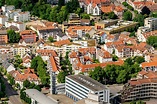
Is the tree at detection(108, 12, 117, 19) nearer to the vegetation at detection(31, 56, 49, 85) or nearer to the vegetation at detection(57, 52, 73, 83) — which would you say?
the vegetation at detection(57, 52, 73, 83)

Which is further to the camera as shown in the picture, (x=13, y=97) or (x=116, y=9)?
(x=116, y=9)

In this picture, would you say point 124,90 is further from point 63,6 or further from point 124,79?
point 63,6

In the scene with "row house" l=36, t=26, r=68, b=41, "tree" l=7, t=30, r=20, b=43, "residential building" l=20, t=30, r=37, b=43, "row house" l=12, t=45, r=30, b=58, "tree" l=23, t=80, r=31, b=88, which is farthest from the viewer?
"row house" l=36, t=26, r=68, b=41

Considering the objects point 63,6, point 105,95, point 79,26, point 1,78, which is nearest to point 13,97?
point 1,78

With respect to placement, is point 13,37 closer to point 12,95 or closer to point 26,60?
point 26,60

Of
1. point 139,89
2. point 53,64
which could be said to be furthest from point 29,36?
point 139,89

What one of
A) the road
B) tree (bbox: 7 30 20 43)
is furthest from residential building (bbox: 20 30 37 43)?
the road
